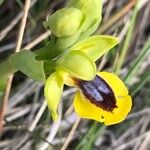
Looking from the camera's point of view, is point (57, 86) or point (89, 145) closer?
point (57, 86)

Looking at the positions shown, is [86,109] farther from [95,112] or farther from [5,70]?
[5,70]

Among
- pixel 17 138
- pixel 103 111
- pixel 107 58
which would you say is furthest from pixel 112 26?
pixel 103 111

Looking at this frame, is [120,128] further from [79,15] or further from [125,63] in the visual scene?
[79,15]

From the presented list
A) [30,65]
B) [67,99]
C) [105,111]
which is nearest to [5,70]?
[30,65]

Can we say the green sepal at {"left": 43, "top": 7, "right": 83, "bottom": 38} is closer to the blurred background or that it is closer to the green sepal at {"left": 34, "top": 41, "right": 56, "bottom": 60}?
the green sepal at {"left": 34, "top": 41, "right": 56, "bottom": 60}

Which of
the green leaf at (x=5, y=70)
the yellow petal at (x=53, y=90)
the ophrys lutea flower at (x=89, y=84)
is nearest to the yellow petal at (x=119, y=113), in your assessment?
the ophrys lutea flower at (x=89, y=84)

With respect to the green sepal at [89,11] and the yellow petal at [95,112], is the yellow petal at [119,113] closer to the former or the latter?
the yellow petal at [95,112]
